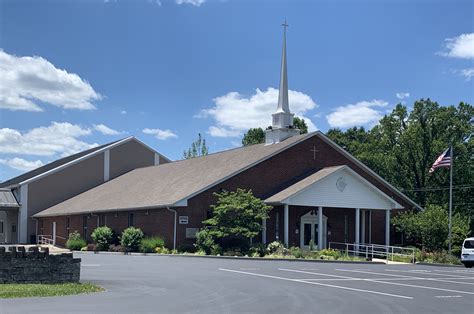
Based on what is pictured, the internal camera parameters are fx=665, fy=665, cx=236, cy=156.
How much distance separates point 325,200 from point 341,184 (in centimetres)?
152

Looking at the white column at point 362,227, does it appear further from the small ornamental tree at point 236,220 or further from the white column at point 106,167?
the white column at point 106,167

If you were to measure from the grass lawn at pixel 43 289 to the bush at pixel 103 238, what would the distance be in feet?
83.7

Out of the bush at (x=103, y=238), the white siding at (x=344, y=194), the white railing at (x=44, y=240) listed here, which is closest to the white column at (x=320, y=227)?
the white siding at (x=344, y=194)

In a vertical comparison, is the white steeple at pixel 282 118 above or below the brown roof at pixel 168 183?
above

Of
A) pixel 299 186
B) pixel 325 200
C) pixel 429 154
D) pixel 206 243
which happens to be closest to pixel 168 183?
pixel 206 243

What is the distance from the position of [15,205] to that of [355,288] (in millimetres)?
44200

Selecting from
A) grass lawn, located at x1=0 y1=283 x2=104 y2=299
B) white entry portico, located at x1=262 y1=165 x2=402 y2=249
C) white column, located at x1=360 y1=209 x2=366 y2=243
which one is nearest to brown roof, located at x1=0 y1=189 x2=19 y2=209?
white entry portico, located at x1=262 y1=165 x2=402 y2=249

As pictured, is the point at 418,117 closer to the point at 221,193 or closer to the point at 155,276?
the point at 221,193

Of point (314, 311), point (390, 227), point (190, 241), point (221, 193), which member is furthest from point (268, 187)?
point (314, 311)

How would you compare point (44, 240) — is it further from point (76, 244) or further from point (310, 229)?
point (310, 229)

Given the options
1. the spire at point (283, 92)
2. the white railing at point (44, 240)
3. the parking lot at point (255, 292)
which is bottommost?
the white railing at point (44, 240)

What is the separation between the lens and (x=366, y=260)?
120 feet

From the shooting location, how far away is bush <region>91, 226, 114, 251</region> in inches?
1688

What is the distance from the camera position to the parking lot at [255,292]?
13742 millimetres
